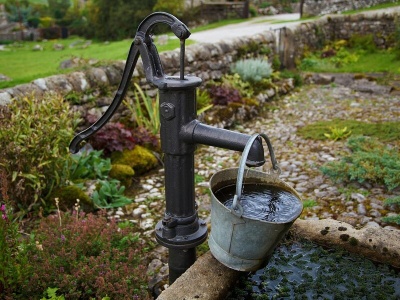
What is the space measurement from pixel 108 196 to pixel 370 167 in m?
2.77

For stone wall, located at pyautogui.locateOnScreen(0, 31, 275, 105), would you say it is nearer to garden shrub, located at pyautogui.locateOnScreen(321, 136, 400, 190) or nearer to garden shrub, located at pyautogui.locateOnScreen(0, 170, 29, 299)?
garden shrub, located at pyautogui.locateOnScreen(0, 170, 29, 299)

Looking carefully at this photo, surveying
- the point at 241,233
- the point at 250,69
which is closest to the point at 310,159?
the point at 250,69

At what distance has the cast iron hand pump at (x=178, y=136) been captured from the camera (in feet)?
6.19

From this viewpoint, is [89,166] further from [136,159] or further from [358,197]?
[358,197]

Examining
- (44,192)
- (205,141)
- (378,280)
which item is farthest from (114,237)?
(378,280)

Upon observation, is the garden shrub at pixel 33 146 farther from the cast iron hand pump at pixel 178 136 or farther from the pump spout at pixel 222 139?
the pump spout at pixel 222 139

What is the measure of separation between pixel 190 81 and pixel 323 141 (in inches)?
175

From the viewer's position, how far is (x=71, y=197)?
13.3 ft

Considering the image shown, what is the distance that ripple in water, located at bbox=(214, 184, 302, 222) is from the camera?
2.12 metres

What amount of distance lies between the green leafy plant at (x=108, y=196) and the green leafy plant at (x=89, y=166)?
0.25 metres

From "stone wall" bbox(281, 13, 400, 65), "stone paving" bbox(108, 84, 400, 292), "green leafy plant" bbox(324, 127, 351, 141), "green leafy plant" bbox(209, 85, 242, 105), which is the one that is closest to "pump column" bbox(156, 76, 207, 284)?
"stone paving" bbox(108, 84, 400, 292)

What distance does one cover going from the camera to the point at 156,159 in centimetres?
534

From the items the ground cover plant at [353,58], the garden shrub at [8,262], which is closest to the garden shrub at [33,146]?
the garden shrub at [8,262]

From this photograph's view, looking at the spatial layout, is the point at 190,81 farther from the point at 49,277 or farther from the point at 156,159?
the point at 156,159
